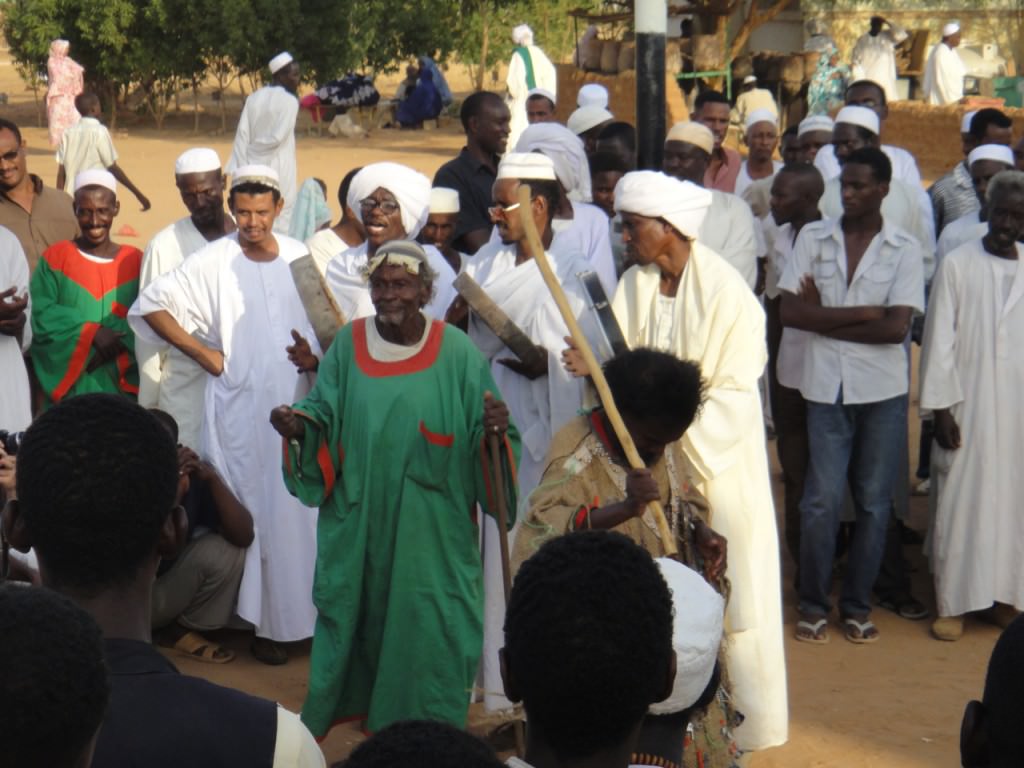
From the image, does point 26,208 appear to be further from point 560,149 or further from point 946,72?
point 946,72

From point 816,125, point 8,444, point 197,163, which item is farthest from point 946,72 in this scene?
point 8,444

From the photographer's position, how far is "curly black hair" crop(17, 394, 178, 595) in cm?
253

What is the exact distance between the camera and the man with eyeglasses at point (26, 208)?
7871 millimetres

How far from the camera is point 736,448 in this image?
531cm

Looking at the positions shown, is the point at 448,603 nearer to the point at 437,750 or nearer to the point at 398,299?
the point at 398,299

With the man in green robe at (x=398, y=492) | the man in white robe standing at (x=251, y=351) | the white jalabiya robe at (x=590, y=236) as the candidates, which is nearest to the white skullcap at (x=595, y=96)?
the white jalabiya robe at (x=590, y=236)

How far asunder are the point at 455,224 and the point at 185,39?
78.4 feet

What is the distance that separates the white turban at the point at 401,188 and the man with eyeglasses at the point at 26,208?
80.4 inches

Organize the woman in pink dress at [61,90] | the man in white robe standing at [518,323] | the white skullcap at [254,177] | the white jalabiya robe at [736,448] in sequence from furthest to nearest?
the woman in pink dress at [61,90] → the white skullcap at [254,177] → the man in white robe standing at [518,323] → the white jalabiya robe at [736,448]

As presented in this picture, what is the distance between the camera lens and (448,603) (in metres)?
5.46

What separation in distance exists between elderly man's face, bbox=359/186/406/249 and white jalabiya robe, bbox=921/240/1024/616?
8.28 ft

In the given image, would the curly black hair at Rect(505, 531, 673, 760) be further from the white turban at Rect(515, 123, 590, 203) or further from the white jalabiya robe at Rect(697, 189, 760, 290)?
the white jalabiya robe at Rect(697, 189, 760, 290)

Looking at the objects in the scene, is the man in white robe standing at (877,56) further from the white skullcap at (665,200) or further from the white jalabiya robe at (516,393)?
the white skullcap at (665,200)

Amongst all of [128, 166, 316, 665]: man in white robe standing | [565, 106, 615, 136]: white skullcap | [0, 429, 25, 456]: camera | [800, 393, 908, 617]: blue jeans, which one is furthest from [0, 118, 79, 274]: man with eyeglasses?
[800, 393, 908, 617]: blue jeans
